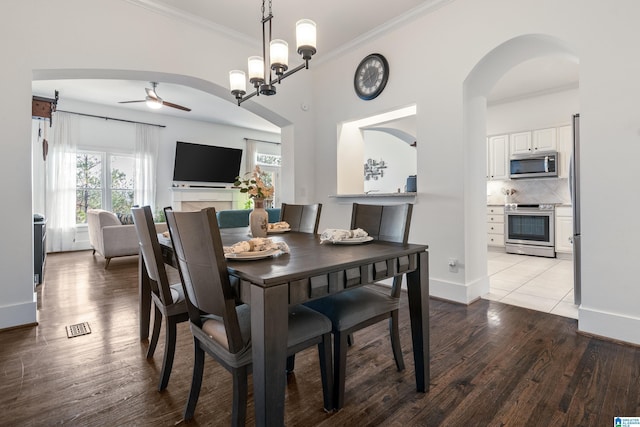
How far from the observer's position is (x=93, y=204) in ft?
21.2

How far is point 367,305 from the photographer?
160 centimetres

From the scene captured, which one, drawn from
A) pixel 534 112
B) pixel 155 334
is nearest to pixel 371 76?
pixel 155 334

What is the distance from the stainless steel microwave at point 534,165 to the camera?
5293 mm

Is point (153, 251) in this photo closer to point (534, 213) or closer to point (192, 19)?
point (192, 19)

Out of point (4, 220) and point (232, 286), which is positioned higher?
point (4, 220)

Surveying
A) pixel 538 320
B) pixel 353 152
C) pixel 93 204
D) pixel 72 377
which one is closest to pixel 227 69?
pixel 353 152

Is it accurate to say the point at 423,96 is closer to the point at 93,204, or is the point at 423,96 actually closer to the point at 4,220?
the point at 4,220

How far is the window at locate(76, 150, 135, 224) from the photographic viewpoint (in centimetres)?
634

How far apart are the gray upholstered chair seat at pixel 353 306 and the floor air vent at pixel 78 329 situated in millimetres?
1896

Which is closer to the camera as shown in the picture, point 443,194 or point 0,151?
point 0,151

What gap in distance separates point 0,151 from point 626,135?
→ 4.49 metres

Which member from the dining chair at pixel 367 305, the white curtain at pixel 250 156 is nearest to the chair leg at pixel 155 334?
the dining chair at pixel 367 305

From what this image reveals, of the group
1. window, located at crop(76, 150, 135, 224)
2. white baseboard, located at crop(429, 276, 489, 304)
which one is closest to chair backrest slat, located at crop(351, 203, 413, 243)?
white baseboard, located at crop(429, 276, 489, 304)

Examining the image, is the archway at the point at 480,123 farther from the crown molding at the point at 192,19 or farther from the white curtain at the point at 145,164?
the white curtain at the point at 145,164
